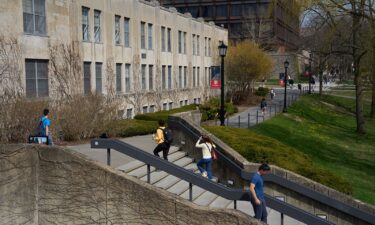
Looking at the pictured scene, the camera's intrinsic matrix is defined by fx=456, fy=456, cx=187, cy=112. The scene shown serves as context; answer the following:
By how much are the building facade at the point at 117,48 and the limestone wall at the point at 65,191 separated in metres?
10.5

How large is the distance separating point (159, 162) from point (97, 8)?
20462 mm

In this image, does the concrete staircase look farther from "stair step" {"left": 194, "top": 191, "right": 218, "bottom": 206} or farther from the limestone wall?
the limestone wall

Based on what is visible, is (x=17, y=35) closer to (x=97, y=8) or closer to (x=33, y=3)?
(x=33, y=3)

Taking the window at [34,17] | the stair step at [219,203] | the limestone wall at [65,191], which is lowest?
the stair step at [219,203]

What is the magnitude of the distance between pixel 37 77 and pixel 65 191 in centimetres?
1396

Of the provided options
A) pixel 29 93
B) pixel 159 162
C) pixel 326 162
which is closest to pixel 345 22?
pixel 326 162

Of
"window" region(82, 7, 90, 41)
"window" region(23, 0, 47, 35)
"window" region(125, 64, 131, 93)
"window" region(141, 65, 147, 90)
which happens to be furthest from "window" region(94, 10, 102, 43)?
"window" region(141, 65, 147, 90)

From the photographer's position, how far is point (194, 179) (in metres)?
9.59

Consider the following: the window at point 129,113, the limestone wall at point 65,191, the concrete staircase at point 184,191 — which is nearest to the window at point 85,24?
the window at point 129,113

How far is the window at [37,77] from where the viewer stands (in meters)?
21.8

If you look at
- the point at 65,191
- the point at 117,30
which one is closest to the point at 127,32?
the point at 117,30

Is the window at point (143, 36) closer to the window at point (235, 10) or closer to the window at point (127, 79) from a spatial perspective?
the window at point (127, 79)

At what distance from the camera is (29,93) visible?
21219mm

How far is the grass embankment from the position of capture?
1543cm
